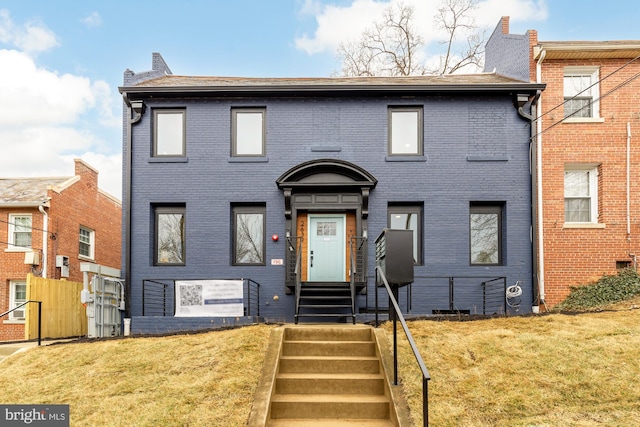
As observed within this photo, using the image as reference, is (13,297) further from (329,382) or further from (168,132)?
(329,382)

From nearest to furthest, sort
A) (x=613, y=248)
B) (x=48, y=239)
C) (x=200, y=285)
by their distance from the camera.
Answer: (x=200, y=285) → (x=613, y=248) → (x=48, y=239)

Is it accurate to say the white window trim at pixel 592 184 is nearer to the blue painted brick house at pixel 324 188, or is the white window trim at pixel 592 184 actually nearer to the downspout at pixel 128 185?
the blue painted brick house at pixel 324 188

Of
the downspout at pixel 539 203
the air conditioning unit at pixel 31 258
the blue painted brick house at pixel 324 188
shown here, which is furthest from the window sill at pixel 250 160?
the air conditioning unit at pixel 31 258

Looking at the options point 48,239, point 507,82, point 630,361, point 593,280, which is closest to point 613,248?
point 593,280

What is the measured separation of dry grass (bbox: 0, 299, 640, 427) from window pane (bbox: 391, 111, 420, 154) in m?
5.11

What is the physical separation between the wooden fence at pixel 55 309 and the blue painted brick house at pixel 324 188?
2.51 m

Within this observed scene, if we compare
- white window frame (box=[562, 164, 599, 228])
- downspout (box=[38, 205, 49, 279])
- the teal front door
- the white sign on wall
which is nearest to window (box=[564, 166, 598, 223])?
white window frame (box=[562, 164, 599, 228])

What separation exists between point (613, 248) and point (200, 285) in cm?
955

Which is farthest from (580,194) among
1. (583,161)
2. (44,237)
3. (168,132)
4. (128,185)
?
(44,237)

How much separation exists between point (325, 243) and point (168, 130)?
4.71 metres

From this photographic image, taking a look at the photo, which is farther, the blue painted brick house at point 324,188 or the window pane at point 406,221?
the window pane at point 406,221

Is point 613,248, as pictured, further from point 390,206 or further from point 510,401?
point 510,401

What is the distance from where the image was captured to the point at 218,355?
7059 mm

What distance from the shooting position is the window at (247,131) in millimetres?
12305
